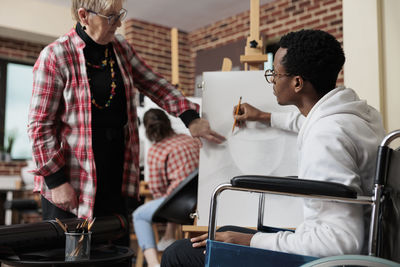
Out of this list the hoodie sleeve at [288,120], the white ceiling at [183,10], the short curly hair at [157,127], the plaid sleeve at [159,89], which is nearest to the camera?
the hoodie sleeve at [288,120]

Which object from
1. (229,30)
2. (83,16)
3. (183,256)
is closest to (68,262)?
(183,256)

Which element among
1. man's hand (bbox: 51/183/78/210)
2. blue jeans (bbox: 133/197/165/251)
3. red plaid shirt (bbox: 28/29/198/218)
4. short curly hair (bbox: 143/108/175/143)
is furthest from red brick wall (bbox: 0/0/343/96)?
man's hand (bbox: 51/183/78/210)

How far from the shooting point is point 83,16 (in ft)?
5.11

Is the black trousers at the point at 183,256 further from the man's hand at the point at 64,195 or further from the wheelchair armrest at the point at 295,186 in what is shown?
the man's hand at the point at 64,195

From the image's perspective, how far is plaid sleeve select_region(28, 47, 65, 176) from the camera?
4.83ft

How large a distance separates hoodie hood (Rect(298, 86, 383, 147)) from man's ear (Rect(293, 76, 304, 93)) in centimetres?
10

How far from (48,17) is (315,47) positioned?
5059mm

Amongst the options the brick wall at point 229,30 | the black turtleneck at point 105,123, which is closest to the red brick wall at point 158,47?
the brick wall at point 229,30

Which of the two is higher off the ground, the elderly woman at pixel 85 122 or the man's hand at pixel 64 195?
the elderly woman at pixel 85 122

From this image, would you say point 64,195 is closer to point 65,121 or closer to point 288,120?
point 65,121

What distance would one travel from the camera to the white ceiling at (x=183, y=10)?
543cm

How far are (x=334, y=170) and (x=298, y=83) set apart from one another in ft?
1.02

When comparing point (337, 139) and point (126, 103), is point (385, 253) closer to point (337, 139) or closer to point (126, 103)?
point (337, 139)

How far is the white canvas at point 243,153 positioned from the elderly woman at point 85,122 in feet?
0.96
